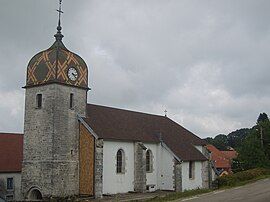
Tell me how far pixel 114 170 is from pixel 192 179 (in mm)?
9739

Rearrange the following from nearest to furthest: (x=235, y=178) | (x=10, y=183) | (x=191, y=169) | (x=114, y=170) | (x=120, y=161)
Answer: (x=235, y=178)
(x=114, y=170)
(x=120, y=161)
(x=10, y=183)
(x=191, y=169)

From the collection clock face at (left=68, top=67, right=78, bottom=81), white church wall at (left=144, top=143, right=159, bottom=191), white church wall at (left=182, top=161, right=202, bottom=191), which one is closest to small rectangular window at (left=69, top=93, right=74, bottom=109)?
clock face at (left=68, top=67, right=78, bottom=81)

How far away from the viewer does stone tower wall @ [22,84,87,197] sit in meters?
29.5

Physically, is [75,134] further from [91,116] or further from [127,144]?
[127,144]

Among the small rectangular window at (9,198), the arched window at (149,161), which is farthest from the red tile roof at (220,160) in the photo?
the small rectangular window at (9,198)

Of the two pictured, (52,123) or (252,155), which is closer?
(52,123)

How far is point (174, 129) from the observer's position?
43.6 metres

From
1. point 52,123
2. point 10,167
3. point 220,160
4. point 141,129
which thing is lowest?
point 10,167

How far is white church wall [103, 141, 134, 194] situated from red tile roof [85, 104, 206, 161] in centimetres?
69

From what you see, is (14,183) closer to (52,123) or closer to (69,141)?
(69,141)

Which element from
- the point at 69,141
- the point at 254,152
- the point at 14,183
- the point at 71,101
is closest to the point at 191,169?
the point at 254,152

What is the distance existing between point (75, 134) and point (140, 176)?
276 inches

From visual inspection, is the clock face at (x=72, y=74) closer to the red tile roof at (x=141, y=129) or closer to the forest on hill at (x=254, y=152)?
the red tile roof at (x=141, y=129)

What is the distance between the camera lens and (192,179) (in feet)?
127
